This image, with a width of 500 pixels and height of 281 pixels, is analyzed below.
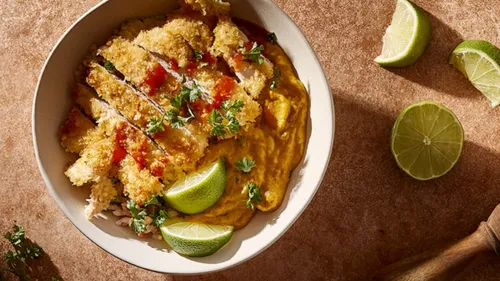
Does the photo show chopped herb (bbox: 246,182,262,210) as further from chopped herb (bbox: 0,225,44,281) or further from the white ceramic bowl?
chopped herb (bbox: 0,225,44,281)

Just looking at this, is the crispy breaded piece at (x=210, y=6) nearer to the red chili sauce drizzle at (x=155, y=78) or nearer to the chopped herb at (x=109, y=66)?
the red chili sauce drizzle at (x=155, y=78)

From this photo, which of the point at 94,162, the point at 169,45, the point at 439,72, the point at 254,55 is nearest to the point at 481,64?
the point at 439,72

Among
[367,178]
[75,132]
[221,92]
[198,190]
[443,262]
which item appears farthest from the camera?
[367,178]

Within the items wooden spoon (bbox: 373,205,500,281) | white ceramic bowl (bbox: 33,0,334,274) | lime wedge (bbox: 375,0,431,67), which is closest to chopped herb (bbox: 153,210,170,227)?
white ceramic bowl (bbox: 33,0,334,274)

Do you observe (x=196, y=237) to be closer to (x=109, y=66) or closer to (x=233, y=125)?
(x=233, y=125)

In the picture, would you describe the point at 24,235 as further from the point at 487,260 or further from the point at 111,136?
the point at 487,260

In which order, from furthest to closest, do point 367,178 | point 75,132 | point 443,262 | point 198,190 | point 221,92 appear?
point 367,178 → point 443,262 → point 75,132 → point 221,92 → point 198,190
